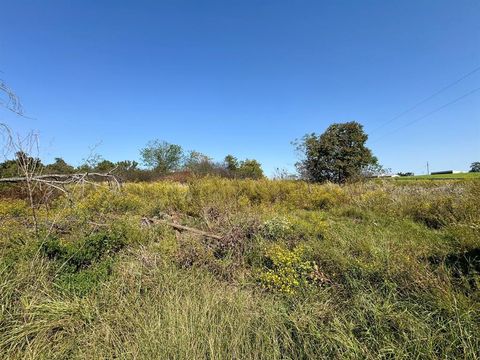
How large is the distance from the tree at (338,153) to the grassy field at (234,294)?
14584 millimetres

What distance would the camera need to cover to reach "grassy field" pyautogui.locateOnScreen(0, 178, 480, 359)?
6.70 feet

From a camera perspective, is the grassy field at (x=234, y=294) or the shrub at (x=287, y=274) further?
the shrub at (x=287, y=274)

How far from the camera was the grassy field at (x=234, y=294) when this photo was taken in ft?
6.70

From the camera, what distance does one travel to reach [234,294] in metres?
2.86

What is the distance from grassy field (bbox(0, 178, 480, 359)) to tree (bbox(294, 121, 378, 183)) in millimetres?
14584

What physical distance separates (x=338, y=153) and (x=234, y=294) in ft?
59.0

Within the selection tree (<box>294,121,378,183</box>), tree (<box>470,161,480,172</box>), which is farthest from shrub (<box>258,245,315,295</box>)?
tree (<box>470,161,480,172</box>)

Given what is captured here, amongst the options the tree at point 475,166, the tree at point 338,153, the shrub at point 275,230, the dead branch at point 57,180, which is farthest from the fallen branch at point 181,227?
the tree at point 475,166

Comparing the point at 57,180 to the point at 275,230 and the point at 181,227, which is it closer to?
the point at 181,227

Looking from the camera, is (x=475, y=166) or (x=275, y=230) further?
(x=475, y=166)

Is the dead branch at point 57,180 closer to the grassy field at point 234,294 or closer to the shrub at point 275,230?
the grassy field at point 234,294

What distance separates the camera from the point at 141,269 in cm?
321

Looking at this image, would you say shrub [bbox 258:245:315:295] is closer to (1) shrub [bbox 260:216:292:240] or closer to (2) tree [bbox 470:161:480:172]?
(1) shrub [bbox 260:216:292:240]

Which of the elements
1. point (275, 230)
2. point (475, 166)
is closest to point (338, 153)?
point (275, 230)
